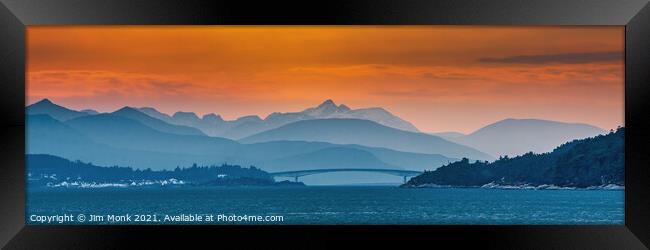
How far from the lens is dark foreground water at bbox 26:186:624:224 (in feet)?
72.3

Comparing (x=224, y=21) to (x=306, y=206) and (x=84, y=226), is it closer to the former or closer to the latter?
(x=84, y=226)

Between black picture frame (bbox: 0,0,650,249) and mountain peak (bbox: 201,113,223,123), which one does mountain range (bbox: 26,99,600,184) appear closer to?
mountain peak (bbox: 201,113,223,123)

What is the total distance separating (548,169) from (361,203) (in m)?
8.70

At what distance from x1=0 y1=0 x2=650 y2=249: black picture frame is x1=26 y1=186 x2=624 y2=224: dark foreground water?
1073 centimetres

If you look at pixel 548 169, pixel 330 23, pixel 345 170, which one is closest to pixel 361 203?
pixel 345 170

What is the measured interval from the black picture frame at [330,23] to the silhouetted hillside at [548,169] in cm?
617

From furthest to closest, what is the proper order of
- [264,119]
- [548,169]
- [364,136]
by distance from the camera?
[548,169], [364,136], [264,119]

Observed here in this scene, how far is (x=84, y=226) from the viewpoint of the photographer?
8.10m

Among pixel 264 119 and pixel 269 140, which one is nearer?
pixel 264 119

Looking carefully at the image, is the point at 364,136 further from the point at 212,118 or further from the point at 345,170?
the point at 212,118

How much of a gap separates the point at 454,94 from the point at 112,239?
674 cm

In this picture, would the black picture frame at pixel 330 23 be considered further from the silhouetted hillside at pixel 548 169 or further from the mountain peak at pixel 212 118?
the mountain peak at pixel 212 118

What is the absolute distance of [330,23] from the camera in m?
7.91

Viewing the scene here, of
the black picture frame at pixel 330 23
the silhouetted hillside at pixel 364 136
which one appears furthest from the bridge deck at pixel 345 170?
the black picture frame at pixel 330 23
